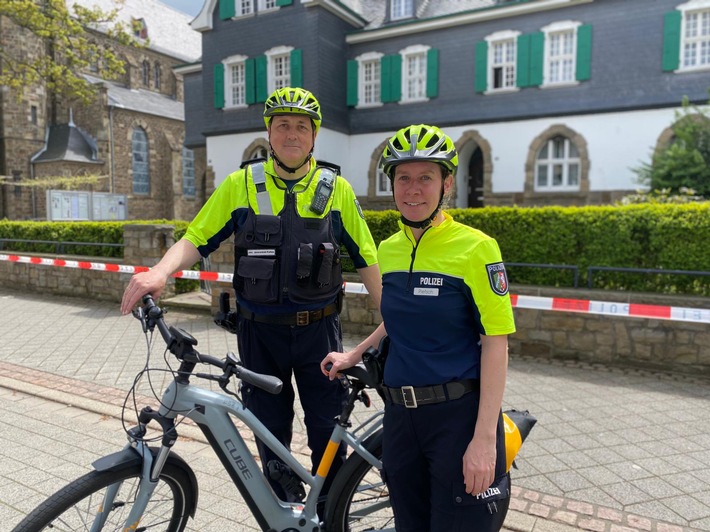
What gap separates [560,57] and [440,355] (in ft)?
66.2

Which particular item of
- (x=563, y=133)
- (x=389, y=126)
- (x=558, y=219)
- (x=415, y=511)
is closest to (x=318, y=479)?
(x=415, y=511)

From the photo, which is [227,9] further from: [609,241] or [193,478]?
[193,478]

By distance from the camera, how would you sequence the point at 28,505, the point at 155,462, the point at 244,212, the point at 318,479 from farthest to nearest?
the point at 28,505 → the point at 244,212 → the point at 318,479 → the point at 155,462

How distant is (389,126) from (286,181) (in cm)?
1991

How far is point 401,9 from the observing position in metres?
22.2

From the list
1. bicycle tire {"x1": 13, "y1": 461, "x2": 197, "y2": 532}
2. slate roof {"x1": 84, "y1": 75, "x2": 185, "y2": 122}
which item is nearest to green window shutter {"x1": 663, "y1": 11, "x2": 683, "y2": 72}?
bicycle tire {"x1": 13, "y1": 461, "x2": 197, "y2": 532}

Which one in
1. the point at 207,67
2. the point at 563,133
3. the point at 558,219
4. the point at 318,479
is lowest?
the point at 318,479

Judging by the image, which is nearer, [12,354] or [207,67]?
[12,354]

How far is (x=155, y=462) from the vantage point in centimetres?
229

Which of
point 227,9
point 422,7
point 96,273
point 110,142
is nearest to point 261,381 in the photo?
point 96,273

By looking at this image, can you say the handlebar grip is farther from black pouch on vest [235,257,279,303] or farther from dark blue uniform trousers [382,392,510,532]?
black pouch on vest [235,257,279,303]

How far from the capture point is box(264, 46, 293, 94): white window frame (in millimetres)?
22031

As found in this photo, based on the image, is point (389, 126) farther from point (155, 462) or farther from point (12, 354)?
point (155, 462)

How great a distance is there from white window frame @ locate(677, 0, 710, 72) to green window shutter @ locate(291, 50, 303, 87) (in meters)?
12.8
